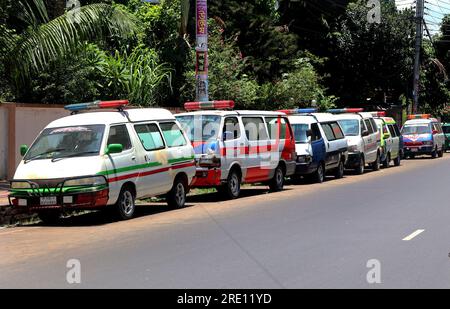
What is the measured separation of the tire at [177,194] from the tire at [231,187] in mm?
1605

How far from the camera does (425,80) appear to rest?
46375 millimetres

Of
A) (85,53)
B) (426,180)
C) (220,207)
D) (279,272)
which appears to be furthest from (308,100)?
(279,272)

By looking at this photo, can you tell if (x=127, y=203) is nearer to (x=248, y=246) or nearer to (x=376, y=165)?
(x=248, y=246)

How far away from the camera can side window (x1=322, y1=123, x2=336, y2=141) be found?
73.2 ft

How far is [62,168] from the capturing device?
11.7m

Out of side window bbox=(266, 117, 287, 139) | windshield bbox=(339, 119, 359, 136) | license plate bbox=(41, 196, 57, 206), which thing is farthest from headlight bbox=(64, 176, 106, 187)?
windshield bbox=(339, 119, 359, 136)

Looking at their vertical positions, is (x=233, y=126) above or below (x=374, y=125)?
above

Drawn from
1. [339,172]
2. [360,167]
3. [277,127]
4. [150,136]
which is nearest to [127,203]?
[150,136]

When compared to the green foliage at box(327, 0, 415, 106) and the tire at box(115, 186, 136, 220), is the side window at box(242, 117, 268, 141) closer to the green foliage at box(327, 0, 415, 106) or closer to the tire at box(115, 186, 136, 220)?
Answer: the tire at box(115, 186, 136, 220)

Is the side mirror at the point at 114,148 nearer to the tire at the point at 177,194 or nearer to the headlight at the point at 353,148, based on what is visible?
the tire at the point at 177,194

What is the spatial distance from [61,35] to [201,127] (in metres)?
3.83

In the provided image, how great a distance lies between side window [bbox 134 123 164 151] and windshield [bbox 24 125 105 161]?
3.52ft

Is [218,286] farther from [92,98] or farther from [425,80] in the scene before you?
[425,80]
